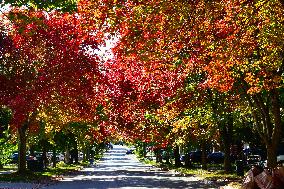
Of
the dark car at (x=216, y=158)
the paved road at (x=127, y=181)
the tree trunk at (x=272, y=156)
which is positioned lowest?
the paved road at (x=127, y=181)

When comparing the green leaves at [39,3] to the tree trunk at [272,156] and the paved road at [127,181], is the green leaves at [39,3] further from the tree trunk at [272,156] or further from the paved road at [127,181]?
the tree trunk at [272,156]

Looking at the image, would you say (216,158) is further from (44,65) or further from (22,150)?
(44,65)

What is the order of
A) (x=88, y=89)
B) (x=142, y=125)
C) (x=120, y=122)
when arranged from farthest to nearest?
(x=120, y=122) → (x=142, y=125) → (x=88, y=89)

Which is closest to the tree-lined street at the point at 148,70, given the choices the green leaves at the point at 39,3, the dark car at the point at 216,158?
the green leaves at the point at 39,3

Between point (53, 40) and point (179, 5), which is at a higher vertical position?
point (53, 40)

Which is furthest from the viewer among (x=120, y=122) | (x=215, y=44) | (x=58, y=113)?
(x=120, y=122)

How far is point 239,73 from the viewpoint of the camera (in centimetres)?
2056

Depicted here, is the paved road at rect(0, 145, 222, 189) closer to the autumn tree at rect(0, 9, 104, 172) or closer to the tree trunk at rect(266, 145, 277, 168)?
the tree trunk at rect(266, 145, 277, 168)

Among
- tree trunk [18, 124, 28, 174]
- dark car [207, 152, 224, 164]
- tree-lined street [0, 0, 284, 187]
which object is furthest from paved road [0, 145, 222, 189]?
dark car [207, 152, 224, 164]

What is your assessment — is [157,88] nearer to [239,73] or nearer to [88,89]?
[88,89]

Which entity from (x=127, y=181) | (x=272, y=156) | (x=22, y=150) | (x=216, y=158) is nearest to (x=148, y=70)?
(x=272, y=156)

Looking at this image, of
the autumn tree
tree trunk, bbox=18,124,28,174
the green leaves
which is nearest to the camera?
the green leaves

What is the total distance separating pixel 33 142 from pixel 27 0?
104 feet

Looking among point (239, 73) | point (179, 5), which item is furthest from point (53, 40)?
point (179, 5)
